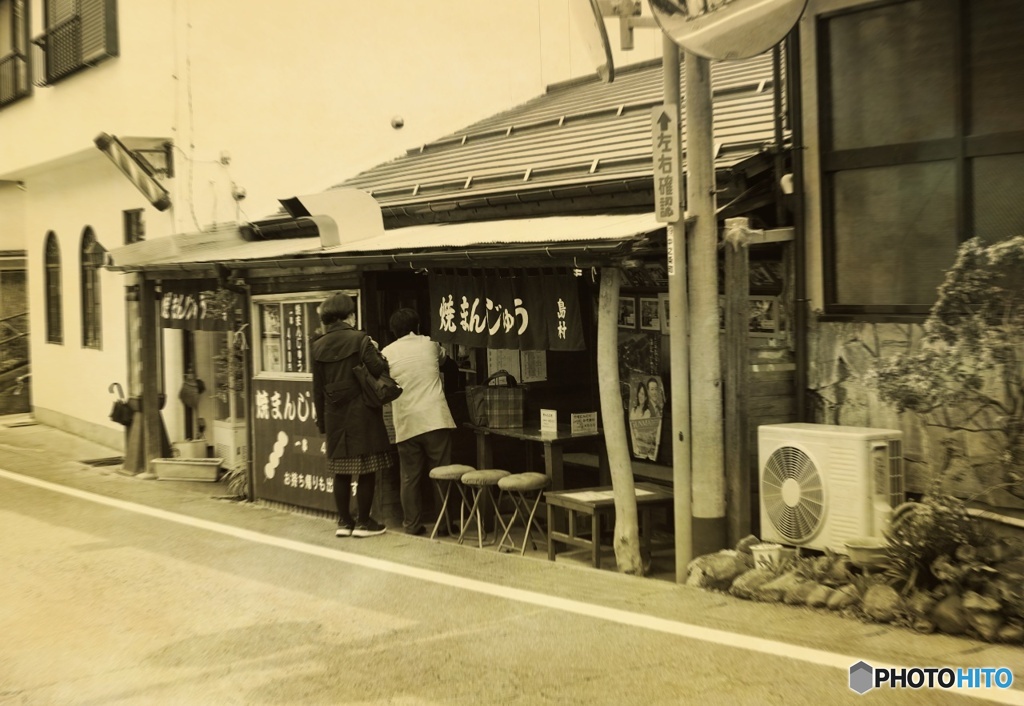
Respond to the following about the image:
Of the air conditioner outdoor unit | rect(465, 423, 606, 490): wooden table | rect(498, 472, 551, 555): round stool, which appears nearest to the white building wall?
rect(465, 423, 606, 490): wooden table

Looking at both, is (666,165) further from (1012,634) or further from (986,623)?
(1012,634)

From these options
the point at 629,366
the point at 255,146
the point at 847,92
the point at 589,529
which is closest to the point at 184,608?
the point at 589,529

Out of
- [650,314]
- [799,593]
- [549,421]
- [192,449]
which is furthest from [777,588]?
[192,449]

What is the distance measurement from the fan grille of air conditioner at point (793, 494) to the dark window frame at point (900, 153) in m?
1.43

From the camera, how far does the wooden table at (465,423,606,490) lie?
10.5 m

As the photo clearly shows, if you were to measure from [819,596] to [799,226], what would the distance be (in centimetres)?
322

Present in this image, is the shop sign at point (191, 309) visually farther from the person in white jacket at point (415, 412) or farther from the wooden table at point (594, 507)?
the wooden table at point (594, 507)

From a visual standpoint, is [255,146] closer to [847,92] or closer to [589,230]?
[589,230]

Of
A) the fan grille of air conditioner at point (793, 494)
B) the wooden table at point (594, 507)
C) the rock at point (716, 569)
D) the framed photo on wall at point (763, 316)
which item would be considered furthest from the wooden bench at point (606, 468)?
the fan grille of air conditioner at point (793, 494)

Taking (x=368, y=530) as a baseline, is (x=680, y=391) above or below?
above

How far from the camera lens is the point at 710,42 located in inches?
319

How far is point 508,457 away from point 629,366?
6.78 feet

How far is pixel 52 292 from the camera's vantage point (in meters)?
23.1

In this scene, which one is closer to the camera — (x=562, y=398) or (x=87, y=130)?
(x=562, y=398)
